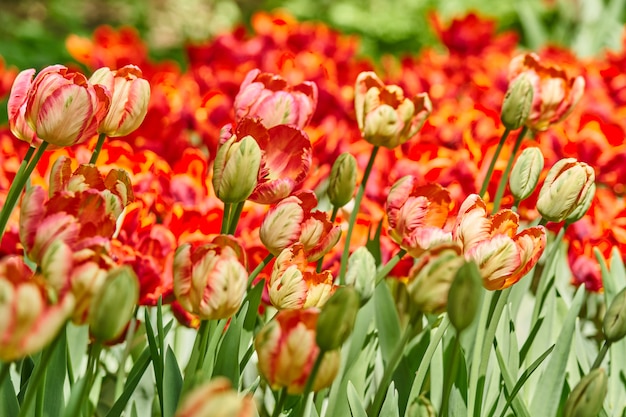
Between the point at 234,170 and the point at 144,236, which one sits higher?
the point at 234,170

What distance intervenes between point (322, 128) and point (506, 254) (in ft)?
3.21

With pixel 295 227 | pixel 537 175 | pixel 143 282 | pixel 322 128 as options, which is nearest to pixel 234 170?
pixel 295 227

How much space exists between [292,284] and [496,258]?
199 millimetres

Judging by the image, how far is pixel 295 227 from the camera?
88cm

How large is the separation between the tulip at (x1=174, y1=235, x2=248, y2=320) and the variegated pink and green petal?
0.24 m

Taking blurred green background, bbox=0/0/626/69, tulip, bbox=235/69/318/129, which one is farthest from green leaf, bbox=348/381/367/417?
blurred green background, bbox=0/0/626/69

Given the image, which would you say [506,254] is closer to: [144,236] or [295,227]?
[295,227]

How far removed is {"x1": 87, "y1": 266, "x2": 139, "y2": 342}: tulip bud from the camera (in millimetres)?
624

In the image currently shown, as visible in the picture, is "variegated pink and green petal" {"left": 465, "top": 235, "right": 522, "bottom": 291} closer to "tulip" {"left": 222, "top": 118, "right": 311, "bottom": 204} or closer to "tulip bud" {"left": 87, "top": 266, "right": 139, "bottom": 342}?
"tulip" {"left": 222, "top": 118, "right": 311, "bottom": 204}

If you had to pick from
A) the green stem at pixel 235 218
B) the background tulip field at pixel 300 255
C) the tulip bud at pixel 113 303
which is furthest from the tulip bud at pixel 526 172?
the tulip bud at pixel 113 303

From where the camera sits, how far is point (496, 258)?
2.73 feet

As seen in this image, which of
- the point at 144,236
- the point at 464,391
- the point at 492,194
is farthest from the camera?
the point at 492,194

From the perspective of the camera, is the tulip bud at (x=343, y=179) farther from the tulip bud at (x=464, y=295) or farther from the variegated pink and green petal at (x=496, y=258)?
the tulip bud at (x=464, y=295)

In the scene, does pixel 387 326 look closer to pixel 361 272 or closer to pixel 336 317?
pixel 361 272
